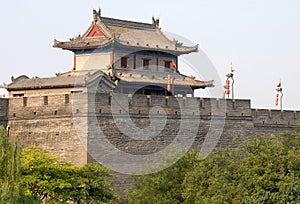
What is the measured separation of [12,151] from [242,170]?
558cm

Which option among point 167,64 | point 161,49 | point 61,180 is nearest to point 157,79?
point 161,49

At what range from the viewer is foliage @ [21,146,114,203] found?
21.2 m

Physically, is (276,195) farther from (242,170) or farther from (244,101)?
(244,101)

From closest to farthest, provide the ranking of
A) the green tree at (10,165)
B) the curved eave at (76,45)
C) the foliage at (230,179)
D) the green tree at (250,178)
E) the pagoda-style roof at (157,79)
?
the green tree at (10,165) < the green tree at (250,178) < the foliage at (230,179) < the pagoda-style roof at (157,79) < the curved eave at (76,45)

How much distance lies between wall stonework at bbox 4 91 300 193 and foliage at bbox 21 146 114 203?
115 cm

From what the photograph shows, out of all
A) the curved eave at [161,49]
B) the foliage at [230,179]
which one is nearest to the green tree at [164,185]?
the foliage at [230,179]

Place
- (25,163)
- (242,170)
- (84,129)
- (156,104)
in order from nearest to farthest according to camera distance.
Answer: (242,170) < (25,163) < (84,129) < (156,104)

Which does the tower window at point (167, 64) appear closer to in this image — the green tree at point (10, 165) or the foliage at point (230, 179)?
the foliage at point (230, 179)

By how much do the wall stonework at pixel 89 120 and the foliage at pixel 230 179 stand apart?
67.9 inches

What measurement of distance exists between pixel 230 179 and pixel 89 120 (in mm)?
4862

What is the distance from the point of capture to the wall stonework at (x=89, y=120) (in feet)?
76.2

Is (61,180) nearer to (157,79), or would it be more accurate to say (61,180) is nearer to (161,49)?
(157,79)

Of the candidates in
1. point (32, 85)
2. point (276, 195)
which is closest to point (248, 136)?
point (32, 85)

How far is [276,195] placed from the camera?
18609 mm
